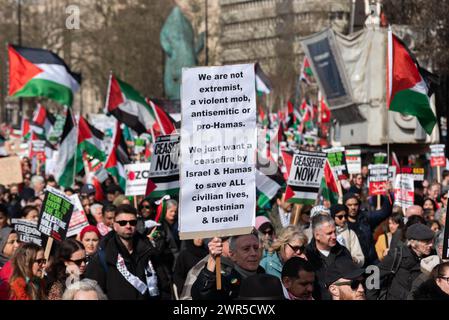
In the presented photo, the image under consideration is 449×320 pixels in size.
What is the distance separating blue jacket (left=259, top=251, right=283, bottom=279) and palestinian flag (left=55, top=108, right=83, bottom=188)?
318 inches

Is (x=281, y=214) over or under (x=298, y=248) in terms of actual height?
under

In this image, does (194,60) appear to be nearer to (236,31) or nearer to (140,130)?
(236,31)

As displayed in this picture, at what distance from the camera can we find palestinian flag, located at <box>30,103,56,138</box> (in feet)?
95.1

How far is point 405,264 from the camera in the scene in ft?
30.1

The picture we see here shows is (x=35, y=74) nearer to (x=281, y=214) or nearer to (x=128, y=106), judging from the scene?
(x=128, y=106)

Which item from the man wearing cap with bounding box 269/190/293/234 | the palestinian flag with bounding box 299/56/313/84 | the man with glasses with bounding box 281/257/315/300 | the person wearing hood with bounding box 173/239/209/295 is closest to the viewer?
the man with glasses with bounding box 281/257/315/300

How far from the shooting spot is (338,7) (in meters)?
83.7

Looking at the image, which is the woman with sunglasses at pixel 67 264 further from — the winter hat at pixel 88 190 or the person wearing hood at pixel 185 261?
the winter hat at pixel 88 190

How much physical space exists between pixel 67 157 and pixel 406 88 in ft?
15.2

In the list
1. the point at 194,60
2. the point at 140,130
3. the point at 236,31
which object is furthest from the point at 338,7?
the point at 140,130

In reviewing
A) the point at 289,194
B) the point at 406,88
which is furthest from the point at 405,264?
the point at 406,88

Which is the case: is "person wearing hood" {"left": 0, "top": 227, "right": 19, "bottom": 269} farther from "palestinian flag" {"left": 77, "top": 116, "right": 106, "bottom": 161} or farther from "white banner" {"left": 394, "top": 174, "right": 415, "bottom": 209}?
"palestinian flag" {"left": 77, "top": 116, "right": 106, "bottom": 161}

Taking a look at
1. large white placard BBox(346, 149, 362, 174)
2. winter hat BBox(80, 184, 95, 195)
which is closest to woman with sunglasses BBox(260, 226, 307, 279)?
winter hat BBox(80, 184, 95, 195)

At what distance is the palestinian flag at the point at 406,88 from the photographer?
50.5 feet
